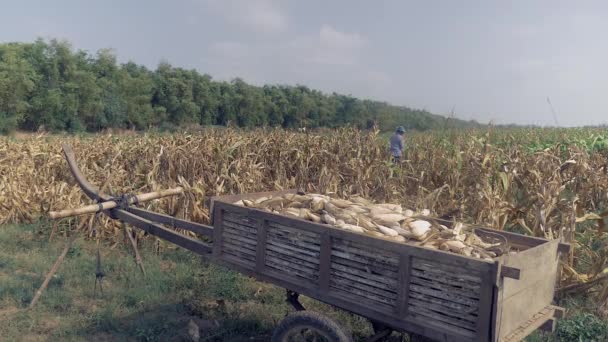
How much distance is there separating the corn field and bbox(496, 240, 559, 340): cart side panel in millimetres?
2131

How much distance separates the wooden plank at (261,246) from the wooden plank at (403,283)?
1.11m

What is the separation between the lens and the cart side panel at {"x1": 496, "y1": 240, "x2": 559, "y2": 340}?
2.78 metres

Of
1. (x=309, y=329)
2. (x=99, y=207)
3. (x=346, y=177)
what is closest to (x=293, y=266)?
(x=309, y=329)

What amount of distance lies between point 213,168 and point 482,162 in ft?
14.4

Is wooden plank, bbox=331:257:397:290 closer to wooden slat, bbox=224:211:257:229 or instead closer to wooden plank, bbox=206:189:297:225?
wooden slat, bbox=224:211:257:229

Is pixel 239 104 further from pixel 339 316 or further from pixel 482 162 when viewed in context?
pixel 339 316

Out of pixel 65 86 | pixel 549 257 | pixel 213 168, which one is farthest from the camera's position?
pixel 65 86

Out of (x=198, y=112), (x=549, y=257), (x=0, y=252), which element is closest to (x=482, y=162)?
(x=549, y=257)

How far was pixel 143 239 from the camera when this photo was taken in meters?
7.27

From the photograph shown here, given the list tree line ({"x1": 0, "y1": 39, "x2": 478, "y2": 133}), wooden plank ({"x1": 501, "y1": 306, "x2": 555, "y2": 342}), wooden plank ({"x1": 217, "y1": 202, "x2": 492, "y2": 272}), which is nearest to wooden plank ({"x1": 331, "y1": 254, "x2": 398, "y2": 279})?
wooden plank ({"x1": 217, "y1": 202, "x2": 492, "y2": 272})

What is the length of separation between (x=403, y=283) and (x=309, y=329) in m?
0.85

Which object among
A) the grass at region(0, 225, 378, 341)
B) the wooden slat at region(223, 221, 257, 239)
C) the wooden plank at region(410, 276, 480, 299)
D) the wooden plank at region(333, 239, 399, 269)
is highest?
the wooden plank at region(333, 239, 399, 269)

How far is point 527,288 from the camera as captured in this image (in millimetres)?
3098

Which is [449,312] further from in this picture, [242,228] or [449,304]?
[242,228]
